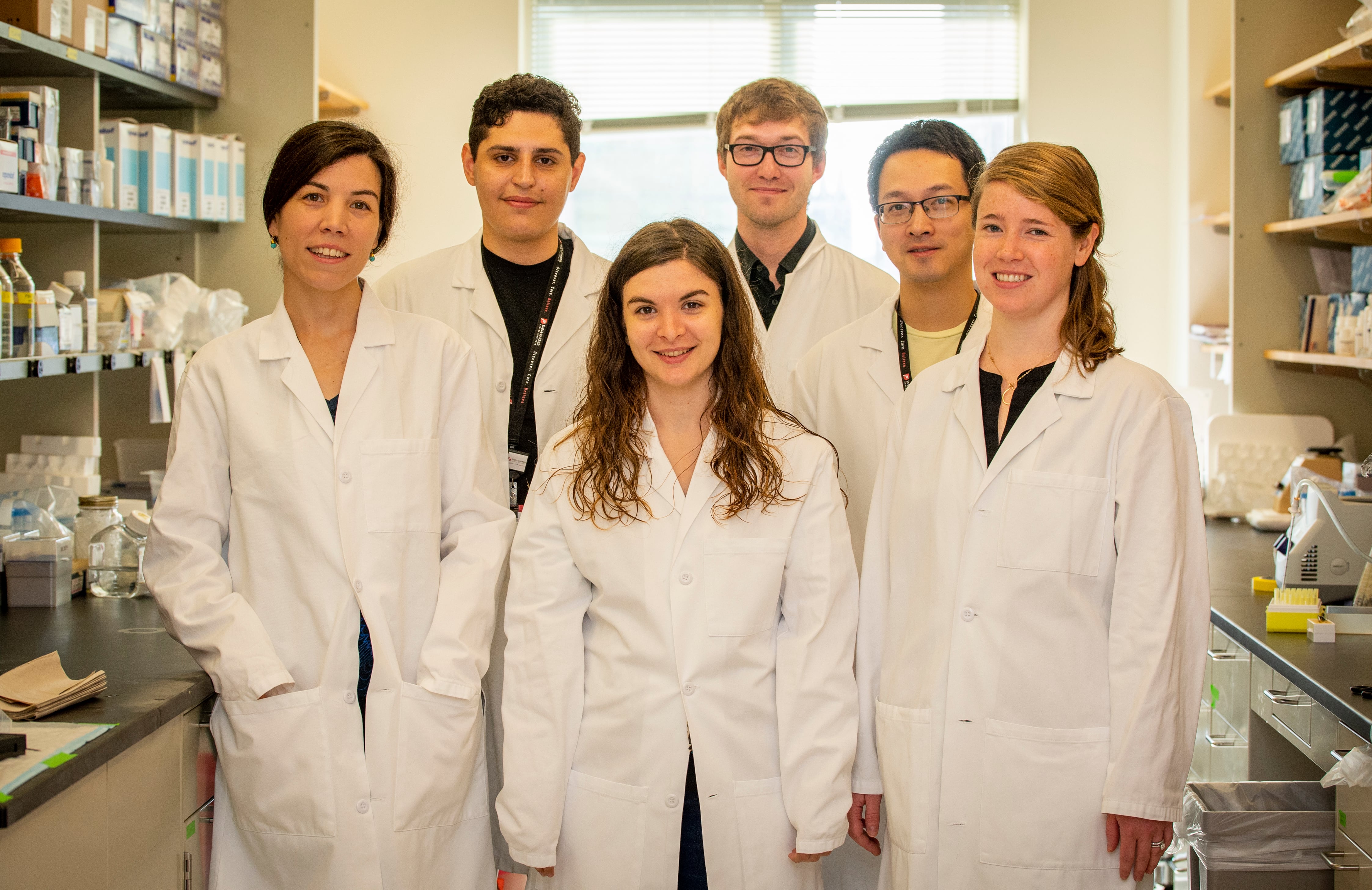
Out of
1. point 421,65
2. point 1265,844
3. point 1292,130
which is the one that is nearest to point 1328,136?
point 1292,130

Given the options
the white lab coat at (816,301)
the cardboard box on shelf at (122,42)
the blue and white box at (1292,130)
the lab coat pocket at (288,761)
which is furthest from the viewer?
the blue and white box at (1292,130)

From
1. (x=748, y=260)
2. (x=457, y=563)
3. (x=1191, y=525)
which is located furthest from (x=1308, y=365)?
(x=457, y=563)

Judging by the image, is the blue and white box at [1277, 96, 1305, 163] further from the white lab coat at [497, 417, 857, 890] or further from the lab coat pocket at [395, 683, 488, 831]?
the lab coat pocket at [395, 683, 488, 831]

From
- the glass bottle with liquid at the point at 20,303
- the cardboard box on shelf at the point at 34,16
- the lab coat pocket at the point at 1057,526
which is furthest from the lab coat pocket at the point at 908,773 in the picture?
the cardboard box on shelf at the point at 34,16

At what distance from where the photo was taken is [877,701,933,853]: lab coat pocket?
165 centimetres

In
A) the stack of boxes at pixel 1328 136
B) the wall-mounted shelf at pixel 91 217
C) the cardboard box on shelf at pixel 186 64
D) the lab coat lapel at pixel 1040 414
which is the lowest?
the lab coat lapel at pixel 1040 414

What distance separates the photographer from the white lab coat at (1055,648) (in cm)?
157

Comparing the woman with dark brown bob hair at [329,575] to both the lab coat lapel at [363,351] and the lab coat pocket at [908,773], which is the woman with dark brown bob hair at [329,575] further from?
the lab coat pocket at [908,773]

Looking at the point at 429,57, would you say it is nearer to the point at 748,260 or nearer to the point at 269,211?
the point at 748,260

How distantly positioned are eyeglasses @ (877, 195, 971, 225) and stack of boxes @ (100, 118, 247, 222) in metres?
2.12

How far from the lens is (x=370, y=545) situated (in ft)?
5.76

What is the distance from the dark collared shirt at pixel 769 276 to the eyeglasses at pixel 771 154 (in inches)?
7.5

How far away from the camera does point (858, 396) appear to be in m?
2.19

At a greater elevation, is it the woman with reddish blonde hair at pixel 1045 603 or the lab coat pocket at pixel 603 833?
the woman with reddish blonde hair at pixel 1045 603
